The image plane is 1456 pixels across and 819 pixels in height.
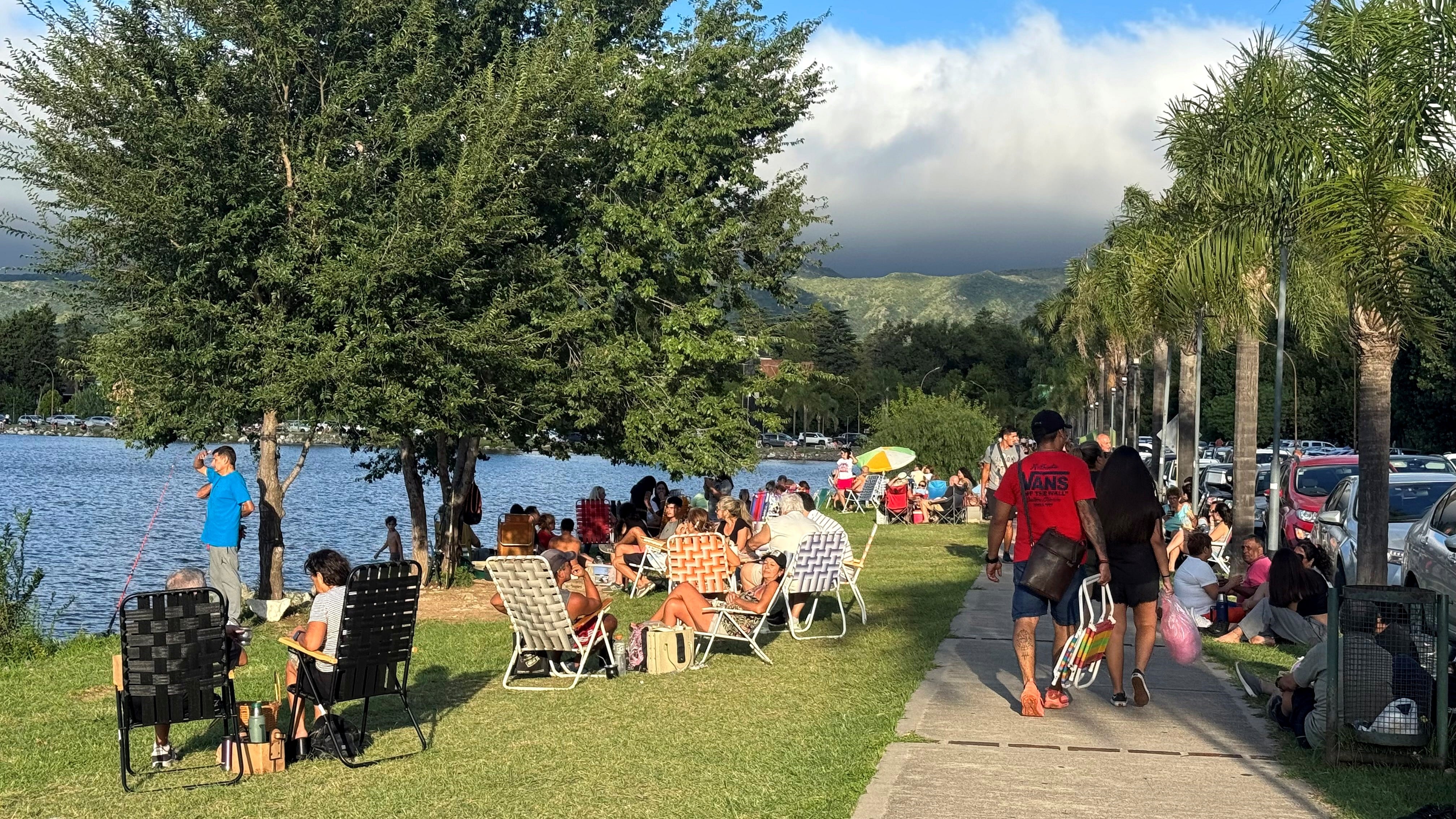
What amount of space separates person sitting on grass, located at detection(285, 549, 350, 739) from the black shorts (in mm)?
4834

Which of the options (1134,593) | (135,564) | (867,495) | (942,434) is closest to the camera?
(1134,593)

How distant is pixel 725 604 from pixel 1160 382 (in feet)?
83.1

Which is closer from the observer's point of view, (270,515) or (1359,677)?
(1359,677)

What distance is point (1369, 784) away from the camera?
6.92 meters

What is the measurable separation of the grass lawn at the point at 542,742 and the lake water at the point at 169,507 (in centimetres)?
675

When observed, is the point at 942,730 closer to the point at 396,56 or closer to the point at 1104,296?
the point at 396,56

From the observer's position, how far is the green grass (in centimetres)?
646

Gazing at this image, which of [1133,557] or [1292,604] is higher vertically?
[1133,557]

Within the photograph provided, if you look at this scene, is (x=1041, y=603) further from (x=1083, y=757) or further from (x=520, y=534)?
(x=520, y=534)

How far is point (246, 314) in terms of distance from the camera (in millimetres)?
15133

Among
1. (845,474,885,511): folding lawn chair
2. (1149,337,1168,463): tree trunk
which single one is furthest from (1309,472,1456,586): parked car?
(845,474,885,511): folding lawn chair

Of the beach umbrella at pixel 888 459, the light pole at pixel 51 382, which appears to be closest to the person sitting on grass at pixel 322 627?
the beach umbrella at pixel 888 459

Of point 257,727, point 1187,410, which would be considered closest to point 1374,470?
point 257,727

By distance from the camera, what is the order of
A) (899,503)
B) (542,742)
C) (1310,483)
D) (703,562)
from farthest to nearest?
(899,503), (1310,483), (703,562), (542,742)
